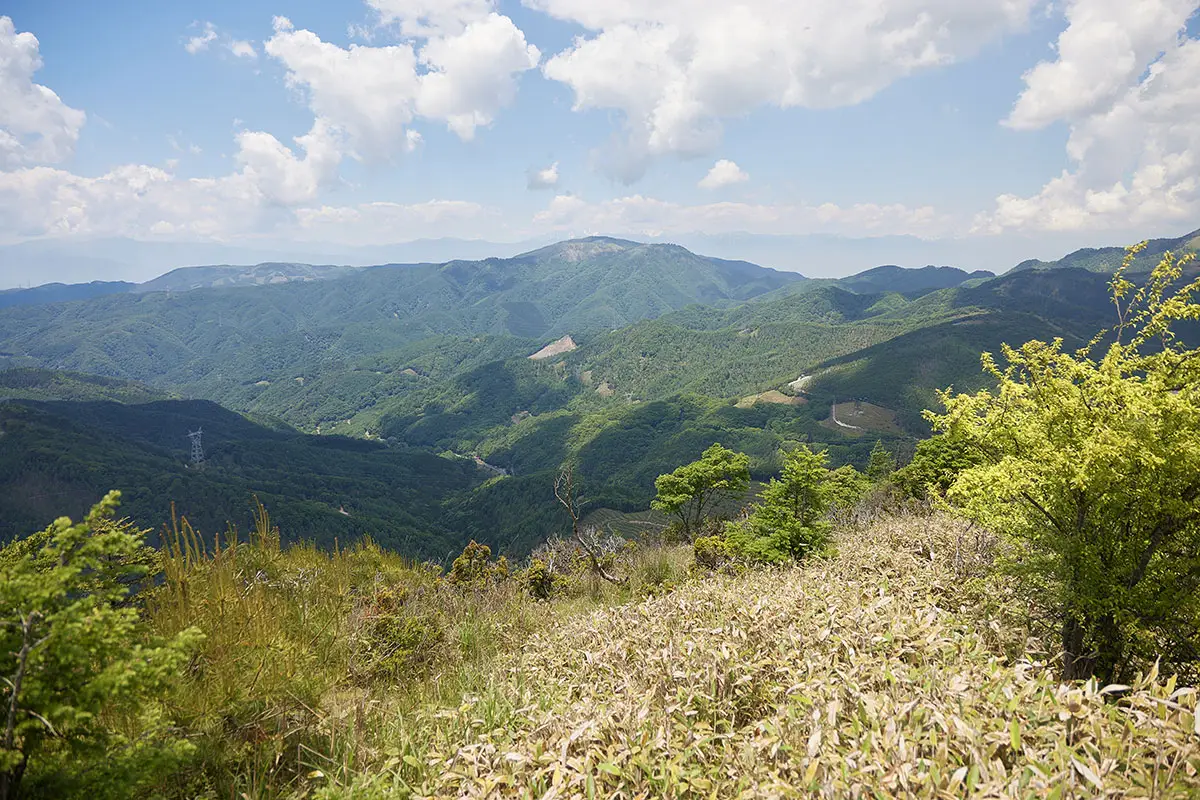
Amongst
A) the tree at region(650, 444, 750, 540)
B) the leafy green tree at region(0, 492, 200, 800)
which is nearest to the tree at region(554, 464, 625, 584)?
the leafy green tree at region(0, 492, 200, 800)

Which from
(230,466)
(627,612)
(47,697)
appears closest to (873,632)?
(627,612)

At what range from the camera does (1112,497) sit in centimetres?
551

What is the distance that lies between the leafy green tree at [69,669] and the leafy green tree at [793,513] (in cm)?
1049

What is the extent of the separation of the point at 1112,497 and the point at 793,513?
8050mm

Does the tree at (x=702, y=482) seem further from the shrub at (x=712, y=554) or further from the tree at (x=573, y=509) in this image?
the tree at (x=573, y=509)

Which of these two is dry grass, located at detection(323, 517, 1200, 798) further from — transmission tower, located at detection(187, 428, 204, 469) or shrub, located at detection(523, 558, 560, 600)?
transmission tower, located at detection(187, 428, 204, 469)

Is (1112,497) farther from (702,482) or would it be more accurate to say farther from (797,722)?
(702,482)

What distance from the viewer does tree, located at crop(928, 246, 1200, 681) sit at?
531 cm

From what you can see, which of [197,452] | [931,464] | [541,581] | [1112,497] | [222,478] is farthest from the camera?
[197,452]

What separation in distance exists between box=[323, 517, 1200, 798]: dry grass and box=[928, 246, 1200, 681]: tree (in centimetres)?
145

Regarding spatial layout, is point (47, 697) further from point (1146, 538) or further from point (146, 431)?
point (146, 431)

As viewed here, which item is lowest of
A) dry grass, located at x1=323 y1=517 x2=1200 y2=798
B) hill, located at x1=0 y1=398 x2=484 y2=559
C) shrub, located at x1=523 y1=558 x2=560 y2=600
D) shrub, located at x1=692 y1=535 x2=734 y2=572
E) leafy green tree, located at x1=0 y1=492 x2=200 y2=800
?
hill, located at x1=0 y1=398 x2=484 y2=559

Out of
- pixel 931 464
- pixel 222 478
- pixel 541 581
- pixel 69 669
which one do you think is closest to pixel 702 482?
pixel 931 464

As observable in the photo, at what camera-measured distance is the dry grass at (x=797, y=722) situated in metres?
2.29
